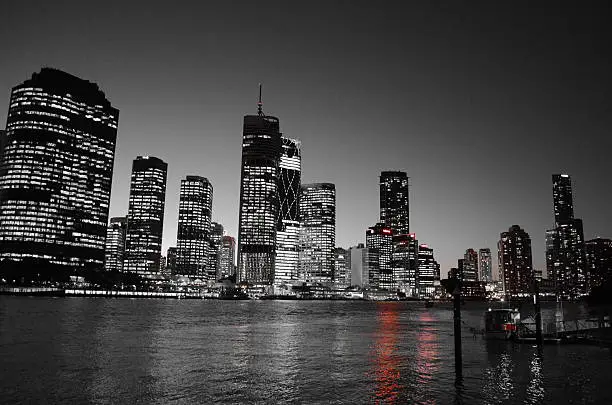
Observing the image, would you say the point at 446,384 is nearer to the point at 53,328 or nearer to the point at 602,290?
the point at 53,328

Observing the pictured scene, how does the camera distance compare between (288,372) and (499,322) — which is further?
(499,322)

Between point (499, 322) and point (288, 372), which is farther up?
point (499, 322)

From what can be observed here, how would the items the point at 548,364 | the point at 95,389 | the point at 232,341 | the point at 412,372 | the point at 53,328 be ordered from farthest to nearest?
the point at 53,328, the point at 232,341, the point at 548,364, the point at 412,372, the point at 95,389

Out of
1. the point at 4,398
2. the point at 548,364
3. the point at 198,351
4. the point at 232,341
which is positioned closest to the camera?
the point at 4,398

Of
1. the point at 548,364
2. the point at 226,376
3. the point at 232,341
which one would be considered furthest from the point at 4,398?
the point at 548,364

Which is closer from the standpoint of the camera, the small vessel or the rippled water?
the rippled water

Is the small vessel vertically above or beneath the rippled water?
above

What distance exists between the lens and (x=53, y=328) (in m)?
67.3

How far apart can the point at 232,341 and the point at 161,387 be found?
28.1 m

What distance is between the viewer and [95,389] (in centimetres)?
2842

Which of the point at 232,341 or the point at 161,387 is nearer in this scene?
the point at 161,387

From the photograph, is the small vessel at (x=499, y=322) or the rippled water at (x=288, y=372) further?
the small vessel at (x=499, y=322)

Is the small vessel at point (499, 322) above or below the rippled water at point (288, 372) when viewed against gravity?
above

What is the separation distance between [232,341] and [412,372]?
26.6 metres
